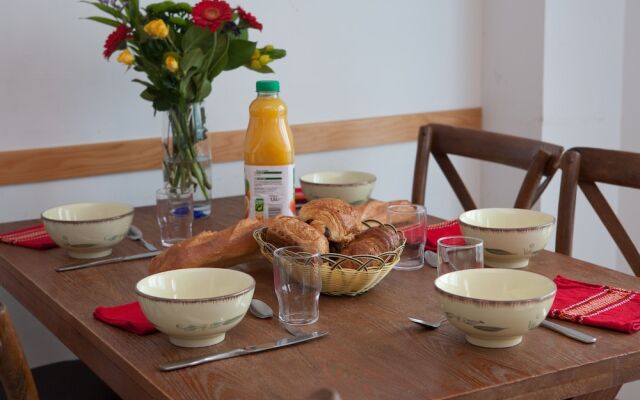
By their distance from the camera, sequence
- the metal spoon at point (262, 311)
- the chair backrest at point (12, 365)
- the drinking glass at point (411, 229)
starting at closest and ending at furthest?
the chair backrest at point (12, 365) → the metal spoon at point (262, 311) → the drinking glass at point (411, 229)

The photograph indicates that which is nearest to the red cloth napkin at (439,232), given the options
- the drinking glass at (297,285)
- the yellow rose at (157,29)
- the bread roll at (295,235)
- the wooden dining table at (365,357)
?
the wooden dining table at (365,357)

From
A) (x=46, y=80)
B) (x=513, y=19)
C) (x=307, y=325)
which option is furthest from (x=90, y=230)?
(x=513, y=19)

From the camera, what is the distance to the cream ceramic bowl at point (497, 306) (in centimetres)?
110

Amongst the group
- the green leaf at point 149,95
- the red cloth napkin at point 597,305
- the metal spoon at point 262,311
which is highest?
the green leaf at point 149,95

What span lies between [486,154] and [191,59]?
76 centimetres

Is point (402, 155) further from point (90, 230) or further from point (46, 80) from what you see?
point (90, 230)

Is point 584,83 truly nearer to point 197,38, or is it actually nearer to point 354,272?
point 197,38

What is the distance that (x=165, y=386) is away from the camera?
1.05 m

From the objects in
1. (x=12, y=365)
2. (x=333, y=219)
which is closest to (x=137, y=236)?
(x=333, y=219)

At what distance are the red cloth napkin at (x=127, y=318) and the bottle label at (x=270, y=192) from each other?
0.36 metres

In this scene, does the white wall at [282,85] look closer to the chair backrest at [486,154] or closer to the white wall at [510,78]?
the white wall at [510,78]

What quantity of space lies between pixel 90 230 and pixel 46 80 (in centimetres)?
70

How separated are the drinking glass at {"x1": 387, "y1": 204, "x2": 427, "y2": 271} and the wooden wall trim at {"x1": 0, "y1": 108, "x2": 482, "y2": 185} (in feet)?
3.13

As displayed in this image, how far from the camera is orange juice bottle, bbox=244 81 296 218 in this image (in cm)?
163
